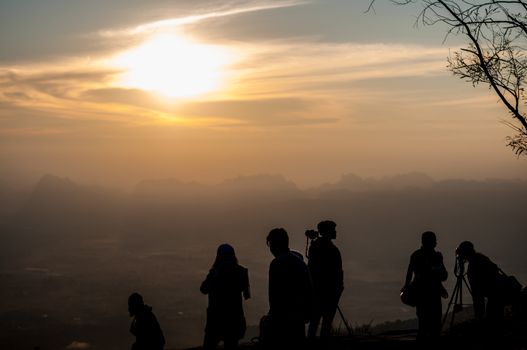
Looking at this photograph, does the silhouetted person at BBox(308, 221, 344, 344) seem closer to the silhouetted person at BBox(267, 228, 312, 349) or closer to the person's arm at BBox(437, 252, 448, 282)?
the person's arm at BBox(437, 252, 448, 282)

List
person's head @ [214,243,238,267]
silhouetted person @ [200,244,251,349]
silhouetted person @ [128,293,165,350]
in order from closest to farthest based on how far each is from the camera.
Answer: silhouetted person @ [128,293,165,350] < person's head @ [214,243,238,267] < silhouetted person @ [200,244,251,349]

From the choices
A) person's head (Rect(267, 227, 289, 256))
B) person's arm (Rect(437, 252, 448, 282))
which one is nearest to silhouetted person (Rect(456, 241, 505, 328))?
person's arm (Rect(437, 252, 448, 282))

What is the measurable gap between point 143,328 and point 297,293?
3.07m

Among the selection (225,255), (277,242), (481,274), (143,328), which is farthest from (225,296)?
(481,274)

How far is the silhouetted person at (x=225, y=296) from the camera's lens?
9836 millimetres

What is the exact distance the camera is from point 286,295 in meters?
7.74

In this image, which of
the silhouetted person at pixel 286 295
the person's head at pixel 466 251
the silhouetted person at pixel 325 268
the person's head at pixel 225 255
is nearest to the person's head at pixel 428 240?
the person's head at pixel 466 251

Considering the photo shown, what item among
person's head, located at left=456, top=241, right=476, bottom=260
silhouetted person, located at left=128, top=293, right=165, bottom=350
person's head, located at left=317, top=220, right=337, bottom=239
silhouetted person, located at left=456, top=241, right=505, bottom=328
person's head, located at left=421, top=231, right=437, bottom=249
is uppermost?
person's head, located at left=317, top=220, right=337, bottom=239

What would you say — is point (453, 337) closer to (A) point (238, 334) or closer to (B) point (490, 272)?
(B) point (490, 272)

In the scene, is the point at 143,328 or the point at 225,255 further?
the point at 225,255

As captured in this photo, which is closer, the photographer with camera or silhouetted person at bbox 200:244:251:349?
silhouetted person at bbox 200:244:251:349

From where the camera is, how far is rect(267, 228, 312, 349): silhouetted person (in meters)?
7.72

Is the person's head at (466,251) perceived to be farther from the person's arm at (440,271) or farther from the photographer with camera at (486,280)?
the person's arm at (440,271)

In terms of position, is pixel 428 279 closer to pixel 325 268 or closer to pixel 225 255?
pixel 325 268
